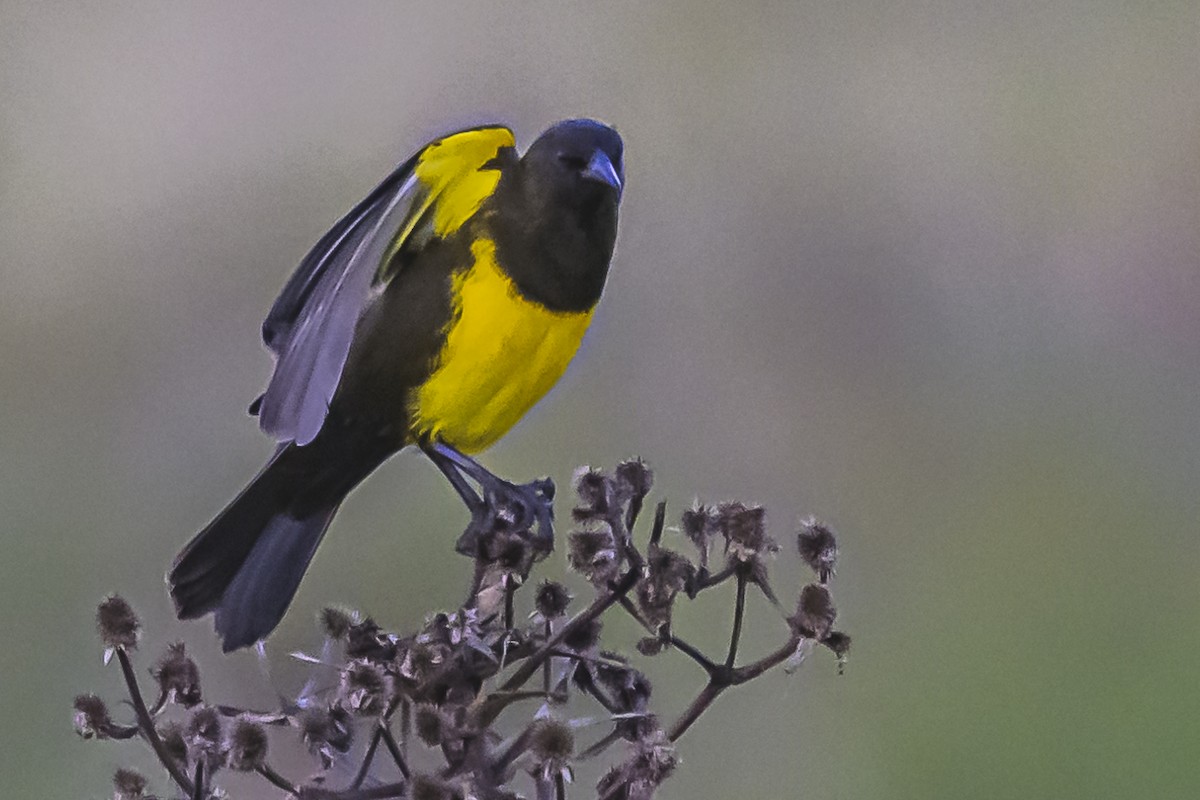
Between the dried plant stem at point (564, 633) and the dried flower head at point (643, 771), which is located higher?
the dried plant stem at point (564, 633)

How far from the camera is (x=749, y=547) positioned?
67 centimetres

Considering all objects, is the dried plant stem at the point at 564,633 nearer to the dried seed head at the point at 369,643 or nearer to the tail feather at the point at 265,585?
the dried seed head at the point at 369,643

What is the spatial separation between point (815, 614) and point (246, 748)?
270mm

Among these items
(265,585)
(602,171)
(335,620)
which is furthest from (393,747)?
(602,171)

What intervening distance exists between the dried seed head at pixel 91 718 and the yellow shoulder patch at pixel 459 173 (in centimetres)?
43

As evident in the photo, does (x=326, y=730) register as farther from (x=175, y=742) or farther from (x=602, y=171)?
(x=602, y=171)

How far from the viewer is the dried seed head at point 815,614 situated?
633 millimetres

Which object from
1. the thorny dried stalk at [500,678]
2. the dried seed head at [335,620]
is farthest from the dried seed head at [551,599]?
the dried seed head at [335,620]

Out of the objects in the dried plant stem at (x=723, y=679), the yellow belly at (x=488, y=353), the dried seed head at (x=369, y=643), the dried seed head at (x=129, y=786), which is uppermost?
the yellow belly at (x=488, y=353)

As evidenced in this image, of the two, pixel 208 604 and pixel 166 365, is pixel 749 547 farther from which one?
pixel 166 365

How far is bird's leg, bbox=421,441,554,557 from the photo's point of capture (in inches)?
30.6

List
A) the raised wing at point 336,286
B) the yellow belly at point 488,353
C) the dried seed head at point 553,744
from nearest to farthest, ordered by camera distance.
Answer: the dried seed head at point 553,744 < the raised wing at point 336,286 < the yellow belly at point 488,353

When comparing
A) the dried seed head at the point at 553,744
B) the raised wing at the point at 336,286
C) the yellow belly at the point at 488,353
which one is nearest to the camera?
the dried seed head at the point at 553,744

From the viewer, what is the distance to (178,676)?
2.18ft
